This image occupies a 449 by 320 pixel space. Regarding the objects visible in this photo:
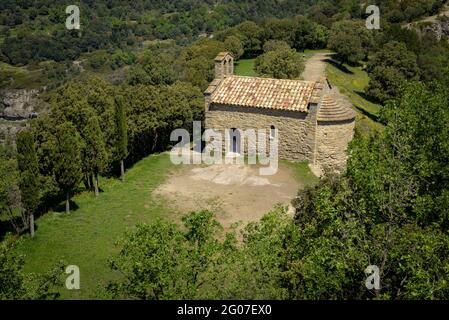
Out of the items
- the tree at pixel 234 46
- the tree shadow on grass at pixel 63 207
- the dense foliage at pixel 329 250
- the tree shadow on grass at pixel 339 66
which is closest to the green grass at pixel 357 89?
the tree shadow on grass at pixel 339 66

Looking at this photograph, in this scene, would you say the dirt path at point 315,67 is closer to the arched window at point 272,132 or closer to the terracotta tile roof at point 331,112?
the terracotta tile roof at point 331,112

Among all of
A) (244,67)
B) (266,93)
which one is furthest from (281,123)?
(244,67)

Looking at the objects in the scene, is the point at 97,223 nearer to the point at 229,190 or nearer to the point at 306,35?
the point at 229,190

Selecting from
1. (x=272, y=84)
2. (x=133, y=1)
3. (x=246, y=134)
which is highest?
(x=133, y=1)

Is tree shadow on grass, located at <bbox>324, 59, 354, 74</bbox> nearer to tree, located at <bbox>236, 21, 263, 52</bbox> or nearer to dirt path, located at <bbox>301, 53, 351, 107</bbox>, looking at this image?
dirt path, located at <bbox>301, 53, 351, 107</bbox>

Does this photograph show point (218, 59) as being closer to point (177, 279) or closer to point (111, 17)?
point (177, 279)

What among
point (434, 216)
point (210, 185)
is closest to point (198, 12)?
point (210, 185)
